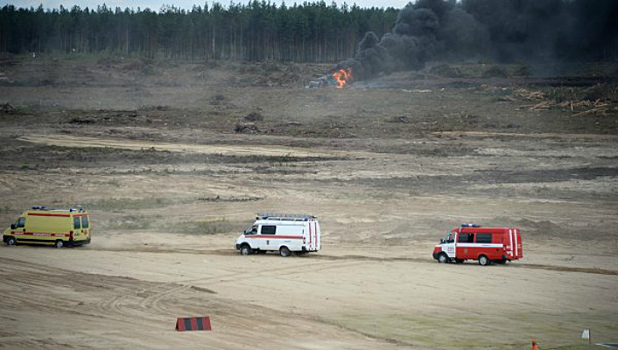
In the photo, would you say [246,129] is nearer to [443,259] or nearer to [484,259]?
[443,259]

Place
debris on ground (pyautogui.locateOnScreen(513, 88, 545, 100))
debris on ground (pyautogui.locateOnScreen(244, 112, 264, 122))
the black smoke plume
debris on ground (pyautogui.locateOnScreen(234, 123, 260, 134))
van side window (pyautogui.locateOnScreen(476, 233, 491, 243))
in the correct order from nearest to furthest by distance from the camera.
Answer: van side window (pyautogui.locateOnScreen(476, 233, 491, 243)) < debris on ground (pyautogui.locateOnScreen(234, 123, 260, 134)) < debris on ground (pyautogui.locateOnScreen(244, 112, 264, 122)) < debris on ground (pyautogui.locateOnScreen(513, 88, 545, 100)) < the black smoke plume

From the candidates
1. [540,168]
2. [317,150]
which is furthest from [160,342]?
[317,150]

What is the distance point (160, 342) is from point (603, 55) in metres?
91.1

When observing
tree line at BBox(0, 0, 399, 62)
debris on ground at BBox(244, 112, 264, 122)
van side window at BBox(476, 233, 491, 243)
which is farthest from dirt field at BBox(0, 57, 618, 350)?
tree line at BBox(0, 0, 399, 62)

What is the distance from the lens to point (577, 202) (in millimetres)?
47875

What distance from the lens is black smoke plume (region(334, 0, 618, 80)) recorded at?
98500mm

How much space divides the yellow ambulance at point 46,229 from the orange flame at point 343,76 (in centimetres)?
7153

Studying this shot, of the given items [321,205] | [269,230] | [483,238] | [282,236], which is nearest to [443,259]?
[483,238]

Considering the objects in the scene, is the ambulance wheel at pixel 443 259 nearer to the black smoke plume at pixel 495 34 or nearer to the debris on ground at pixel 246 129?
the debris on ground at pixel 246 129

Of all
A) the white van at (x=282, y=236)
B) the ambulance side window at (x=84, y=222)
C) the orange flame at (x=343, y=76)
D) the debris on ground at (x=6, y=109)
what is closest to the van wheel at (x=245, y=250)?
the white van at (x=282, y=236)

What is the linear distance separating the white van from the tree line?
112m

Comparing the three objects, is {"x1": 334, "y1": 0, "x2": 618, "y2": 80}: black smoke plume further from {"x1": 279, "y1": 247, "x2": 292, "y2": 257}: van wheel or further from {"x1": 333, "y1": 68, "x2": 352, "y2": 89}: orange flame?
{"x1": 279, "y1": 247, "x2": 292, "y2": 257}: van wheel

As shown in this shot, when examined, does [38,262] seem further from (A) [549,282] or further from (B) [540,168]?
(B) [540,168]

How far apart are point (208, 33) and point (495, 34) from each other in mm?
67993
